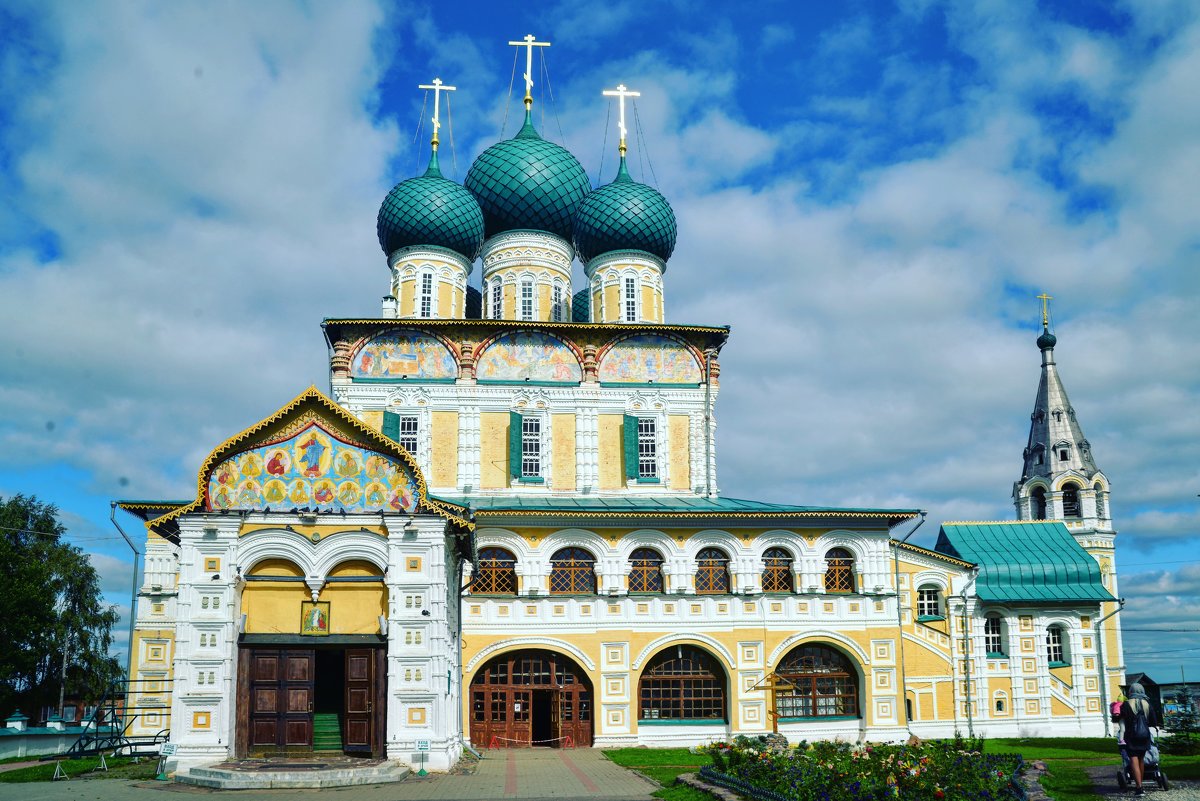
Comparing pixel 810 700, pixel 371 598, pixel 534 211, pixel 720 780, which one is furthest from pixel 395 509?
pixel 534 211

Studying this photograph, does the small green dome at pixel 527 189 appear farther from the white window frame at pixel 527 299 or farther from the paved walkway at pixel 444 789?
the paved walkway at pixel 444 789

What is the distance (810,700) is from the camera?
984 inches

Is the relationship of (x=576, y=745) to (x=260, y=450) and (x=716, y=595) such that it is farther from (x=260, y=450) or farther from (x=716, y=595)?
(x=260, y=450)

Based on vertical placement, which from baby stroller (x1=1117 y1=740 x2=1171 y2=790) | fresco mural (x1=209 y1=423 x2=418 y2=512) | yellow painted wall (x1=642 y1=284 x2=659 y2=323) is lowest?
baby stroller (x1=1117 y1=740 x2=1171 y2=790)

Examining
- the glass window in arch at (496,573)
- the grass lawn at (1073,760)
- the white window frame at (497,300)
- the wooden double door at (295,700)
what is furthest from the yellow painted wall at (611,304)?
the wooden double door at (295,700)

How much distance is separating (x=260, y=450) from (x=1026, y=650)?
2138 cm

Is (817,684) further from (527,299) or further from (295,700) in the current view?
(527,299)

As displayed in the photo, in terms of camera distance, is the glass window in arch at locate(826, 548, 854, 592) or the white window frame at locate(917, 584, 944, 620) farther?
the white window frame at locate(917, 584, 944, 620)

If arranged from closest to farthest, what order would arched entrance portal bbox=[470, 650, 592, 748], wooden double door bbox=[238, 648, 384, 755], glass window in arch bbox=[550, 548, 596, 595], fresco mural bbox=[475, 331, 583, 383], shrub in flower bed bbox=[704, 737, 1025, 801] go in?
shrub in flower bed bbox=[704, 737, 1025, 801] < wooden double door bbox=[238, 648, 384, 755] < arched entrance portal bbox=[470, 650, 592, 748] < glass window in arch bbox=[550, 548, 596, 595] < fresco mural bbox=[475, 331, 583, 383]

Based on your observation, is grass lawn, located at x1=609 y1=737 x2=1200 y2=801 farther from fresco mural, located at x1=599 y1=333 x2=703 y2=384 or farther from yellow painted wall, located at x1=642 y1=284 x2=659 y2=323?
yellow painted wall, located at x1=642 y1=284 x2=659 y2=323

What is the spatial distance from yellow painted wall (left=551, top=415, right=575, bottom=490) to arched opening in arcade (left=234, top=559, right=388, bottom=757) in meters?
10.3

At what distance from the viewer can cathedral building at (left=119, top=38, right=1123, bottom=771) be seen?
56.8 ft

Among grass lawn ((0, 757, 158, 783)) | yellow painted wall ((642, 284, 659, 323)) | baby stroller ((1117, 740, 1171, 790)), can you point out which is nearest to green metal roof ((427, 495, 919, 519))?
yellow painted wall ((642, 284, 659, 323))

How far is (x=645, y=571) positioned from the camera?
81.9ft
